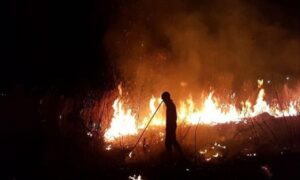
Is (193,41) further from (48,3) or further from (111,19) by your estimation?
(48,3)

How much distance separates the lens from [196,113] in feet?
54.5

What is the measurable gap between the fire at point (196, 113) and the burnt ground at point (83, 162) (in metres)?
1.85

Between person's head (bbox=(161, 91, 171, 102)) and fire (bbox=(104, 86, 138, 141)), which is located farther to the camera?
fire (bbox=(104, 86, 138, 141))

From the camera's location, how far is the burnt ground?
9094 millimetres

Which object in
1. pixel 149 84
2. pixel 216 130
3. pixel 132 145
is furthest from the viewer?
pixel 149 84

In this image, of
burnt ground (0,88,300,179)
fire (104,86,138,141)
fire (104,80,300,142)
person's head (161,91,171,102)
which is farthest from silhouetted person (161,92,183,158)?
fire (104,80,300,142)

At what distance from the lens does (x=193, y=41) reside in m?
20.9

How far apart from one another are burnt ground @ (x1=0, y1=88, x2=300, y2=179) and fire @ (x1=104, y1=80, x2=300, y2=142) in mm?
1849

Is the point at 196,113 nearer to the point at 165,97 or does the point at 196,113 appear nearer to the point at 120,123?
the point at 120,123

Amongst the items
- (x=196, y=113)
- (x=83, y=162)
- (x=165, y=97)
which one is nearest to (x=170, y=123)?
(x=165, y=97)

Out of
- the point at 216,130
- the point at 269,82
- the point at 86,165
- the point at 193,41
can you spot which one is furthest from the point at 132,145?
the point at 269,82

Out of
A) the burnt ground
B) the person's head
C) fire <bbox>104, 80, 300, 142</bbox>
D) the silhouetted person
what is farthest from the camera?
fire <bbox>104, 80, 300, 142</bbox>

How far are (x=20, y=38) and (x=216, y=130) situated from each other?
28.2 feet

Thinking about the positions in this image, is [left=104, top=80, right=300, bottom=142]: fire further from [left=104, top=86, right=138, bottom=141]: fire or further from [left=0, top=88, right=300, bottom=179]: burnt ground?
[left=0, top=88, right=300, bottom=179]: burnt ground
